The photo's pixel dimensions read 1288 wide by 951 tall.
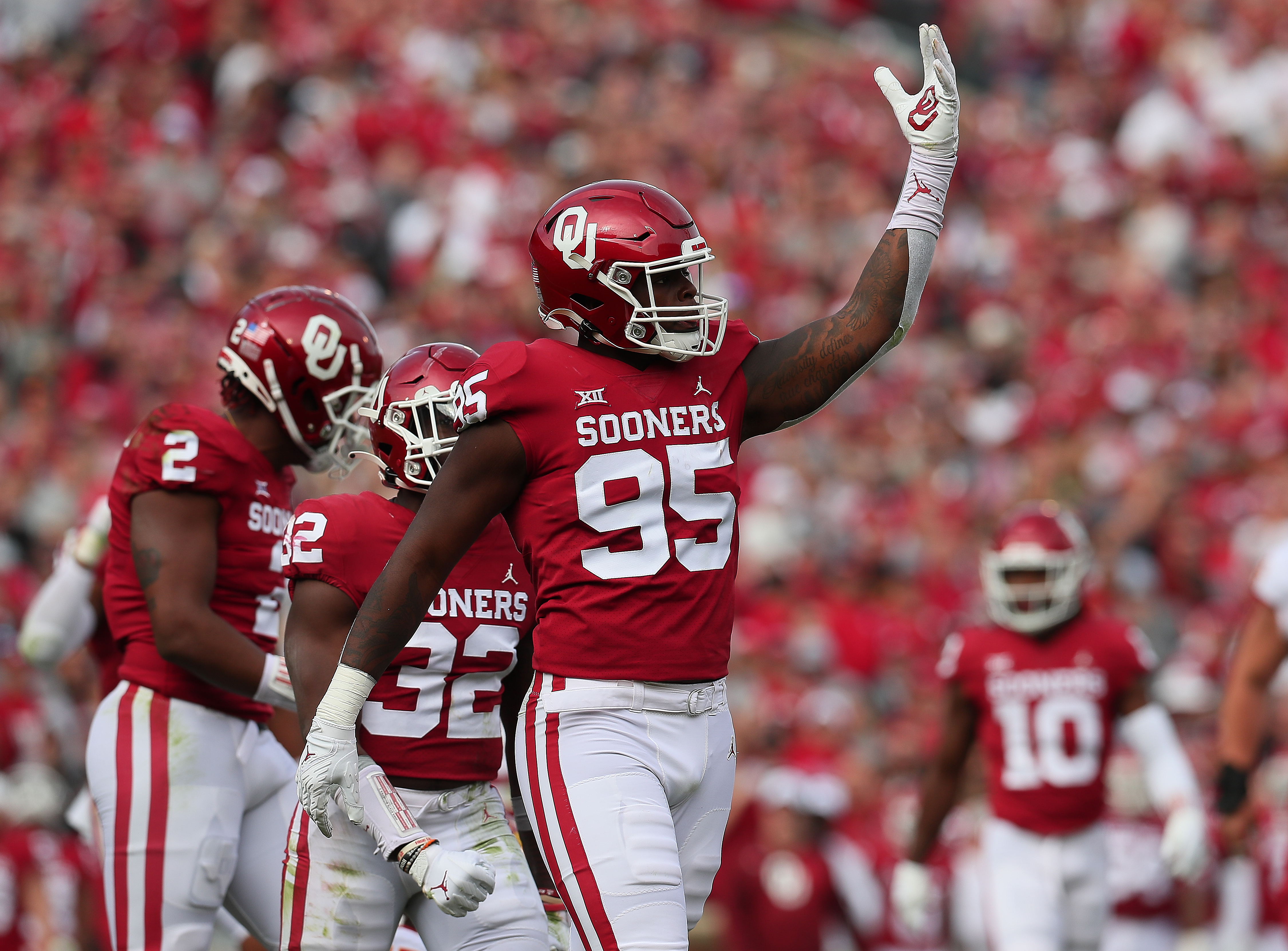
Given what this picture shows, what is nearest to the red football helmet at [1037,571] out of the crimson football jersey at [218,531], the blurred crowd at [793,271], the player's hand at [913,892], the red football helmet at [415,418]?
the player's hand at [913,892]

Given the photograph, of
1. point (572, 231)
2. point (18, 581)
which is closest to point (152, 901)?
point (572, 231)

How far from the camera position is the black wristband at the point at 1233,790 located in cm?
502

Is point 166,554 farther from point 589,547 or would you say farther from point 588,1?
point 588,1

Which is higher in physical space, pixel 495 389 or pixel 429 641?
pixel 495 389

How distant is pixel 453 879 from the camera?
3385mm

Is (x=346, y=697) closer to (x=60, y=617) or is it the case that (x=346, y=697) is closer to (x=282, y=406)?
(x=282, y=406)

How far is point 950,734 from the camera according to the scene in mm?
6730

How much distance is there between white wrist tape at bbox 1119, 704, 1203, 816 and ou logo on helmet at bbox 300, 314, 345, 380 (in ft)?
11.7

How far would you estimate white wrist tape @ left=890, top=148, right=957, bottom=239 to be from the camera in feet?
11.8

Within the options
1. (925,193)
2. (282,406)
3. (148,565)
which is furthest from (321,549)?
(925,193)

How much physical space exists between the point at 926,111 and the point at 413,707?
5.76 ft

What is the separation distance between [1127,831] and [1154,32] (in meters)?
9.64

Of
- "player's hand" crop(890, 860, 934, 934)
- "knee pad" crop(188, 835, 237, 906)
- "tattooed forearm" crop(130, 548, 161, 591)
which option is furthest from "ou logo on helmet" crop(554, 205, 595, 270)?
"player's hand" crop(890, 860, 934, 934)

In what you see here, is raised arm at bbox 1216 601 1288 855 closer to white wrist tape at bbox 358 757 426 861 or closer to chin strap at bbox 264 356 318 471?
white wrist tape at bbox 358 757 426 861
